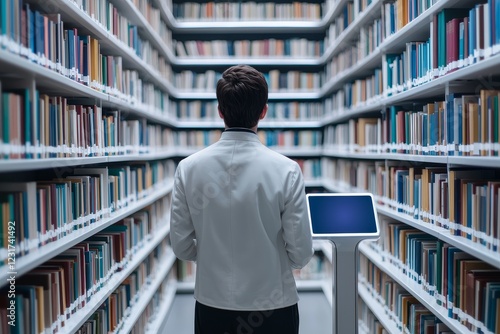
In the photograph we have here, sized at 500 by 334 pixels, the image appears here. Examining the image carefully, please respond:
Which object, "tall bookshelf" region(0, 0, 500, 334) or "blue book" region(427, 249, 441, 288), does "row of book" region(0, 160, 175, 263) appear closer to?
"tall bookshelf" region(0, 0, 500, 334)

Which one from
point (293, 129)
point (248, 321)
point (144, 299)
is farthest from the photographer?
point (293, 129)

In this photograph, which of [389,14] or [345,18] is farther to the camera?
[345,18]

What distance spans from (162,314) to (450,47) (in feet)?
10.9

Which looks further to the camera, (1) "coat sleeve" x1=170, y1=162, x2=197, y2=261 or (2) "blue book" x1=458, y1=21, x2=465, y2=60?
(2) "blue book" x1=458, y1=21, x2=465, y2=60

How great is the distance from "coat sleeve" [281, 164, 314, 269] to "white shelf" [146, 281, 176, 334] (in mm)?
2554

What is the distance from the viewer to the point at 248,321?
175 centimetres

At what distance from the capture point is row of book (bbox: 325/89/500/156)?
189cm

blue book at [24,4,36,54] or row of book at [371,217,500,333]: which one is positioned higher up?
blue book at [24,4,36,54]

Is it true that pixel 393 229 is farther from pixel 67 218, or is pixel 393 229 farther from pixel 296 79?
pixel 296 79

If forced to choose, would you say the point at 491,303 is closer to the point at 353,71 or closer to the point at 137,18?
the point at 353,71

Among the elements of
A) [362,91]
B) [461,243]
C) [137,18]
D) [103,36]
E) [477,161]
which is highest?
[137,18]

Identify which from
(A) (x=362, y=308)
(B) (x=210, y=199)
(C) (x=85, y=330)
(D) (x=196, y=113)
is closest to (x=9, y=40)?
(B) (x=210, y=199)

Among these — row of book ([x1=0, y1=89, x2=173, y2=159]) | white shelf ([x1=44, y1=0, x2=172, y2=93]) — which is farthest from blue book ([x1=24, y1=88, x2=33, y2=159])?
white shelf ([x1=44, y1=0, x2=172, y2=93])

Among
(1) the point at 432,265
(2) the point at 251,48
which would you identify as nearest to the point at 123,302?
(1) the point at 432,265
